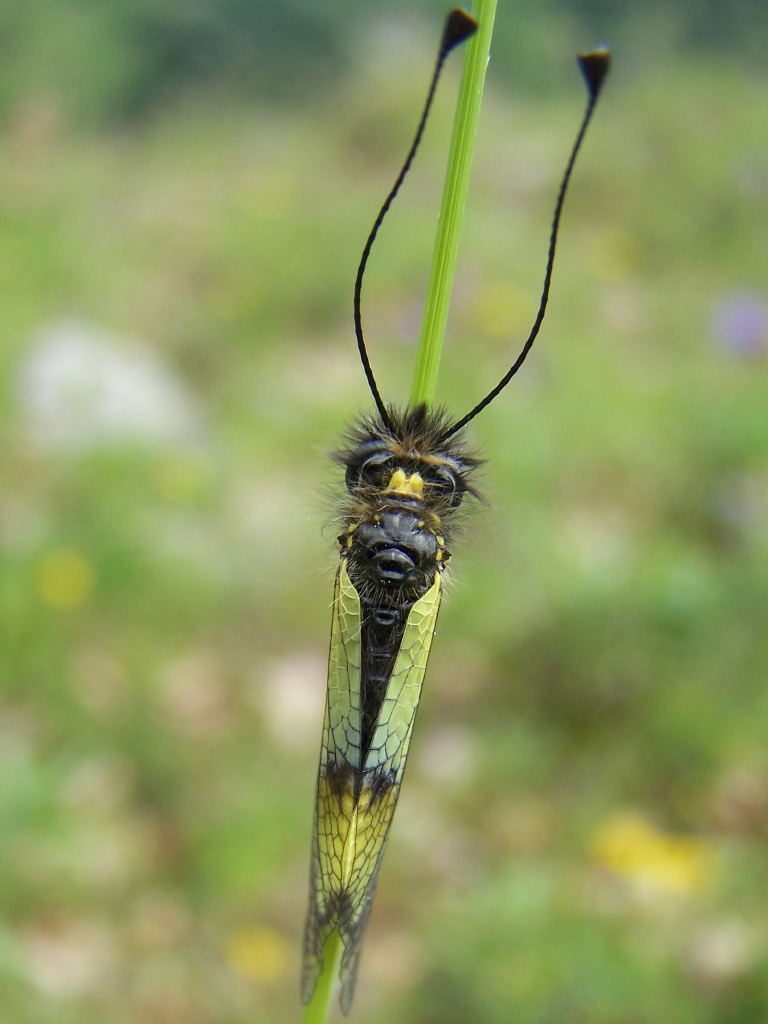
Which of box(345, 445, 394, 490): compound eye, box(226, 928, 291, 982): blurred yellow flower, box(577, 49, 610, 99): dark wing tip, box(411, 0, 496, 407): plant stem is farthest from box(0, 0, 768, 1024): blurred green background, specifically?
box(577, 49, 610, 99): dark wing tip

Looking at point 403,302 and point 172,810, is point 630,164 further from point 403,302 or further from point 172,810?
point 172,810

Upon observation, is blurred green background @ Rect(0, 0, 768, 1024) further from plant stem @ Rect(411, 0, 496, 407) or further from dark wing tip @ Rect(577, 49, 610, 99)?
dark wing tip @ Rect(577, 49, 610, 99)

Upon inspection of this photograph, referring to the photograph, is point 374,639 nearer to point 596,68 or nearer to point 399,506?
point 399,506

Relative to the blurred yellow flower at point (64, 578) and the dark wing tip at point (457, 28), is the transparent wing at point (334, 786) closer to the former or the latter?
the dark wing tip at point (457, 28)

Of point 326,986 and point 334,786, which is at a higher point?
point 334,786

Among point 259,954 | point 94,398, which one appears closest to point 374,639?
point 259,954
